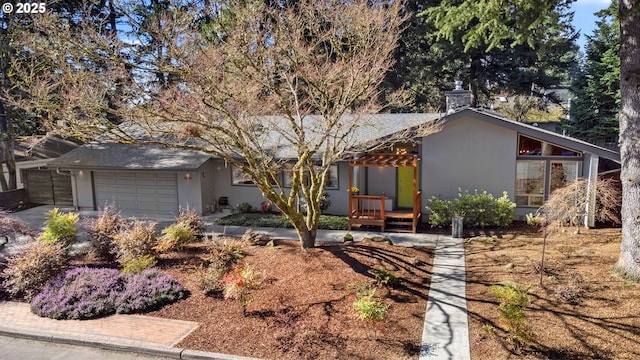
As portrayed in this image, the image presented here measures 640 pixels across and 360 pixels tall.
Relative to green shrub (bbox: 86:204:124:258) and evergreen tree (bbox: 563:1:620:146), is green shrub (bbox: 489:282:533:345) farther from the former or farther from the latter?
evergreen tree (bbox: 563:1:620:146)

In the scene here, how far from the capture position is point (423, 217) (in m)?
14.7

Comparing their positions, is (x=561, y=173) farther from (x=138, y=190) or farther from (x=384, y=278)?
(x=138, y=190)

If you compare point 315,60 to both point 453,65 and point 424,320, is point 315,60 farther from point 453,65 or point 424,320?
point 453,65

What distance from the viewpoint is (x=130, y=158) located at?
1703 cm

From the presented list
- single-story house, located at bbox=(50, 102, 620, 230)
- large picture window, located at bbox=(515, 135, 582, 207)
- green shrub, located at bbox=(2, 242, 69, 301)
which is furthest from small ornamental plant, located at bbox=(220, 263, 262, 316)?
large picture window, located at bbox=(515, 135, 582, 207)

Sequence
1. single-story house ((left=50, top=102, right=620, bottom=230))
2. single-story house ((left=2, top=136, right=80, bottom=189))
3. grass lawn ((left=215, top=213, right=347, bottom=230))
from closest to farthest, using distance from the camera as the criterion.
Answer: single-story house ((left=50, top=102, right=620, bottom=230)), grass lawn ((left=215, top=213, right=347, bottom=230)), single-story house ((left=2, top=136, right=80, bottom=189))

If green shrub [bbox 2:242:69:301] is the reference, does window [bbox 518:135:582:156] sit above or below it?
above

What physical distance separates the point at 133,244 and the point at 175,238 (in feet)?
3.83

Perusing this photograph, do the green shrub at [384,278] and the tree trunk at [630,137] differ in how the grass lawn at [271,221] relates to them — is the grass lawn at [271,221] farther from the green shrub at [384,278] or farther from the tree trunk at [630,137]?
the tree trunk at [630,137]

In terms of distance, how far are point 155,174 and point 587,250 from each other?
48.2ft

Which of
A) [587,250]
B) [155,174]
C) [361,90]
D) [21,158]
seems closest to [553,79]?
[587,250]

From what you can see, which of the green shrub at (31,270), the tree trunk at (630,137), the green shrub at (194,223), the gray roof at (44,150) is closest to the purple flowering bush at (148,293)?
the green shrub at (31,270)

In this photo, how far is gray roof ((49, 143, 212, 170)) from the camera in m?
16.0

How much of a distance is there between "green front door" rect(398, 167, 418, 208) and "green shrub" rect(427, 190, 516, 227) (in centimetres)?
183
